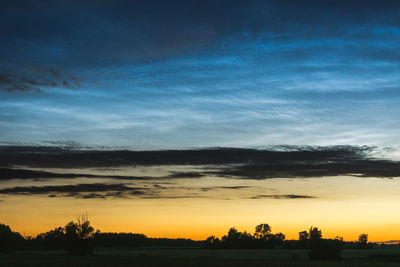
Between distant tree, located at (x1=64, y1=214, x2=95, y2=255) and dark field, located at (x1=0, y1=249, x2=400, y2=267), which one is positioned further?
distant tree, located at (x1=64, y1=214, x2=95, y2=255)

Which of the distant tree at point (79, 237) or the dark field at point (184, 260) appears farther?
the distant tree at point (79, 237)

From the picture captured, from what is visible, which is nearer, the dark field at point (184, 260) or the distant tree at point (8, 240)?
the dark field at point (184, 260)

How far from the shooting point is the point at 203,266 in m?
75.4

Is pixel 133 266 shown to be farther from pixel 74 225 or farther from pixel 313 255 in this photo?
pixel 74 225

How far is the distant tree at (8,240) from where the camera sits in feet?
504

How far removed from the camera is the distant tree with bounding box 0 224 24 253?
153750mm

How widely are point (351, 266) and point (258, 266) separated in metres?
16.6

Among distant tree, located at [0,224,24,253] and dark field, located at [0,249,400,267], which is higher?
dark field, located at [0,249,400,267]

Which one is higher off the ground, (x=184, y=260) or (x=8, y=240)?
(x=184, y=260)

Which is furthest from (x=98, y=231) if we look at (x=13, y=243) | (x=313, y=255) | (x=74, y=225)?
(x=313, y=255)

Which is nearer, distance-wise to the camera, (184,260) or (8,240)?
(184,260)

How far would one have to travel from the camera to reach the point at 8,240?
155000mm

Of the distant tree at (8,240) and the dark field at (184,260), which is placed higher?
the dark field at (184,260)

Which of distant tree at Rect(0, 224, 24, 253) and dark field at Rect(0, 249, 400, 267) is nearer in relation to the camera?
dark field at Rect(0, 249, 400, 267)
